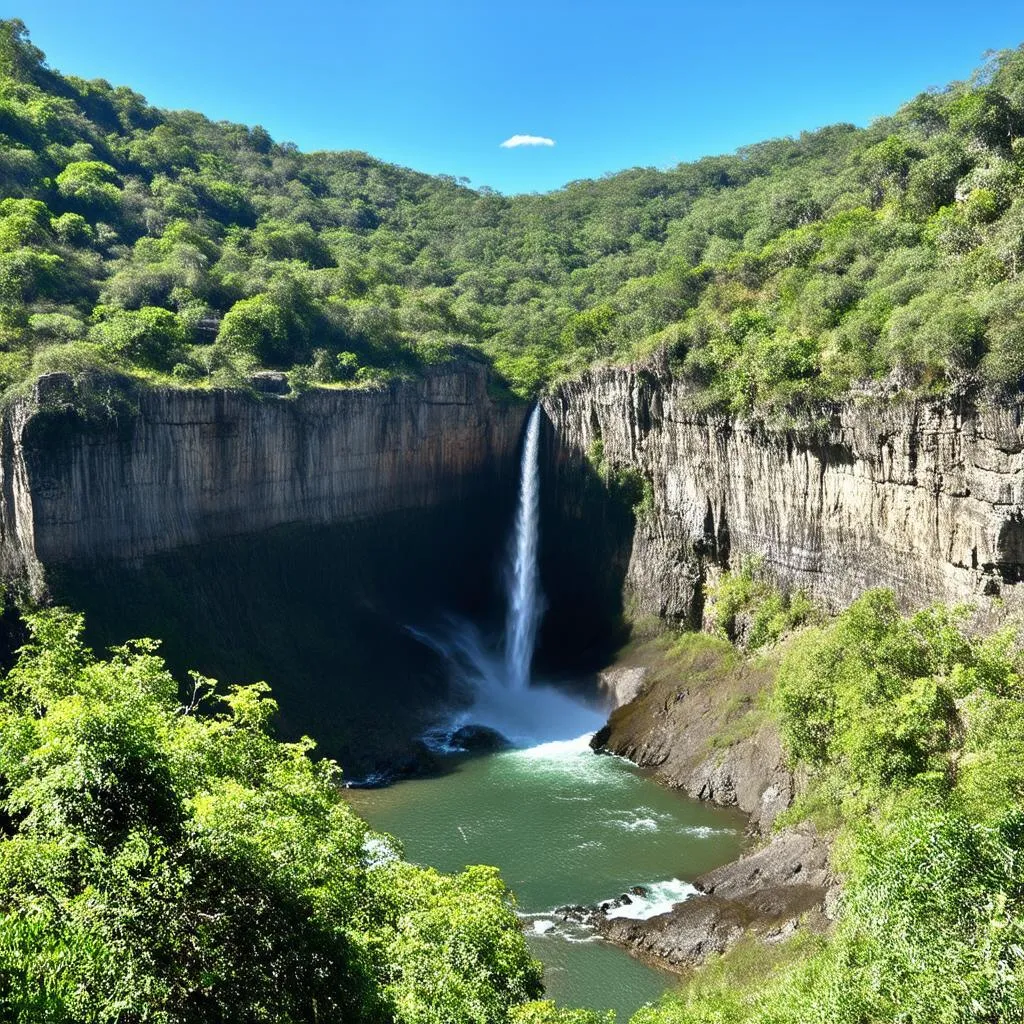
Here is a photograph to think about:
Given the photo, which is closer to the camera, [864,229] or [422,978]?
[422,978]

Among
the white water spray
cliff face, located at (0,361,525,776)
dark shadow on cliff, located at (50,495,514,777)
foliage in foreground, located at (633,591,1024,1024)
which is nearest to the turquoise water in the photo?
the white water spray

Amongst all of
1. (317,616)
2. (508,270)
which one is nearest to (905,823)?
(317,616)

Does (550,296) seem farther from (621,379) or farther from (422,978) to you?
(422,978)

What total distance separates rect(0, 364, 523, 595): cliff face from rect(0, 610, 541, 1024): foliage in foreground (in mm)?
21241

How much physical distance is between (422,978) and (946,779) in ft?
45.1

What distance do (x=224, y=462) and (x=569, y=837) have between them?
67.0 feet

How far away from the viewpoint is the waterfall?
141 feet

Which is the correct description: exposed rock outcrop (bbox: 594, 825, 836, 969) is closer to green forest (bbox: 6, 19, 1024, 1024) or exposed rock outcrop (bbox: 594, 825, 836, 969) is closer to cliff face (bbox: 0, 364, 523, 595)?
green forest (bbox: 6, 19, 1024, 1024)

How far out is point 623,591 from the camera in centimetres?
4219

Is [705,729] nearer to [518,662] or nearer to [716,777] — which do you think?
[716,777]

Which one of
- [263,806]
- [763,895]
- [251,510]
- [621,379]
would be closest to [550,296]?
[621,379]

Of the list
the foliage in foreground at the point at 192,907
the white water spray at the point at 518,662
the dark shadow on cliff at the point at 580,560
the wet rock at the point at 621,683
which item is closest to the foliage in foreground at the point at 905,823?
the foliage in foreground at the point at 192,907

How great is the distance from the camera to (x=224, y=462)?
3694cm

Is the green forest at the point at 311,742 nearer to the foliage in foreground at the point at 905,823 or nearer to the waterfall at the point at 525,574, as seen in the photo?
the foliage in foreground at the point at 905,823
